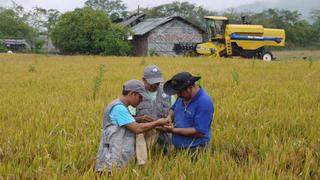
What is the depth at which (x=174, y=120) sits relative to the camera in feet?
13.1

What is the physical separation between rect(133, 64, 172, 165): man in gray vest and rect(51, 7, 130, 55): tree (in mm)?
26763

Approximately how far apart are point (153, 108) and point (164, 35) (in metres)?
31.4

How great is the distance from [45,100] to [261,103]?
3533mm

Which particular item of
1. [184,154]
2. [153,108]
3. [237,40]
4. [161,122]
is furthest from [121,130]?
[237,40]

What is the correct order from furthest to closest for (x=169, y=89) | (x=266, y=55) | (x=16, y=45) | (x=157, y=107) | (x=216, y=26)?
1. (x=16, y=45)
2. (x=216, y=26)
3. (x=266, y=55)
4. (x=157, y=107)
5. (x=169, y=89)

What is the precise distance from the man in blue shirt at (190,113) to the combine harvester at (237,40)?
67.1 ft

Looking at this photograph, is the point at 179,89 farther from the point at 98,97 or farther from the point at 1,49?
the point at 1,49

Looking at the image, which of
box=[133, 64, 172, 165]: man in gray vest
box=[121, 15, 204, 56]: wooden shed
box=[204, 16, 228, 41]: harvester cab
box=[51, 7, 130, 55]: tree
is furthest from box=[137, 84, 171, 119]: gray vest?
box=[121, 15, 204, 56]: wooden shed

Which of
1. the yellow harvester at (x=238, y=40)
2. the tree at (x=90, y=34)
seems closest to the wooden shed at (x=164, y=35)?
the tree at (x=90, y=34)

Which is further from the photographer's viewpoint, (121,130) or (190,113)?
(190,113)

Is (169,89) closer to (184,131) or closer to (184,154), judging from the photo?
(184,131)

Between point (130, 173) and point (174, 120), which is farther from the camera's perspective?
point (174, 120)

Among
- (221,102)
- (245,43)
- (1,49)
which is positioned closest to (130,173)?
(221,102)

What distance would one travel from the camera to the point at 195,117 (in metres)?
3.63
